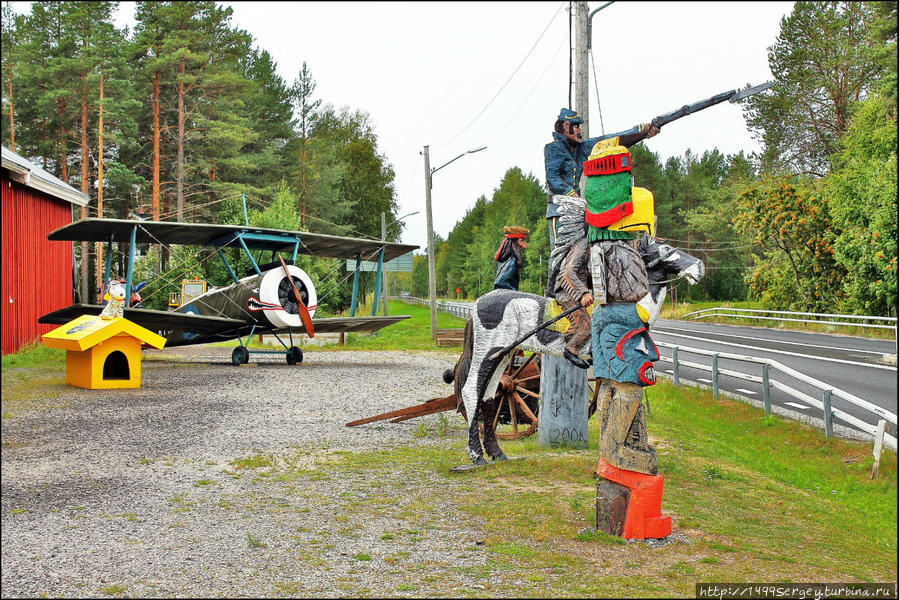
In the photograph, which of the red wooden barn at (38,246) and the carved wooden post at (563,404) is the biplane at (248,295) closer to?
the red wooden barn at (38,246)

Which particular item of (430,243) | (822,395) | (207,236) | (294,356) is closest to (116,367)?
(294,356)

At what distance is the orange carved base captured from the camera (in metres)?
5.16

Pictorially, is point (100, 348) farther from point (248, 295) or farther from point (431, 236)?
point (431, 236)

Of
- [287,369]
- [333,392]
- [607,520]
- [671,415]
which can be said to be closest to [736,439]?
[671,415]

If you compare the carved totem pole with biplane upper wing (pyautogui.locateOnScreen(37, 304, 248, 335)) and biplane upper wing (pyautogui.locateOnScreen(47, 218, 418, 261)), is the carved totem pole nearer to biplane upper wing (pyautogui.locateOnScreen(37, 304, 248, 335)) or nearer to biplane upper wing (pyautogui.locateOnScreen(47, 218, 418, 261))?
biplane upper wing (pyautogui.locateOnScreen(37, 304, 248, 335))

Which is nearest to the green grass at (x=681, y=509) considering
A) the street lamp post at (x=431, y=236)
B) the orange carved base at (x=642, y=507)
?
the orange carved base at (x=642, y=507)

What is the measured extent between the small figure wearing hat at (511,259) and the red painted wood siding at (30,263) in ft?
16.4

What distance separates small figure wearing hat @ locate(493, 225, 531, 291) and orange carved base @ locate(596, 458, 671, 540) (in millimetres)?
3885

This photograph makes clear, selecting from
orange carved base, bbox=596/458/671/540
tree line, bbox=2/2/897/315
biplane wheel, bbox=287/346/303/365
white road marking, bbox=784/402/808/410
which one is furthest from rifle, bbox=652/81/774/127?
biplane wheel, bbox=287/346/303/365

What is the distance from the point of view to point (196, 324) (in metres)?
18.0

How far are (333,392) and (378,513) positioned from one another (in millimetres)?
8662

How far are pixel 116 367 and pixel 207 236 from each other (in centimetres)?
690

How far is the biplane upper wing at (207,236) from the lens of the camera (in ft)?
55.6

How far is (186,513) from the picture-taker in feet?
18.9
